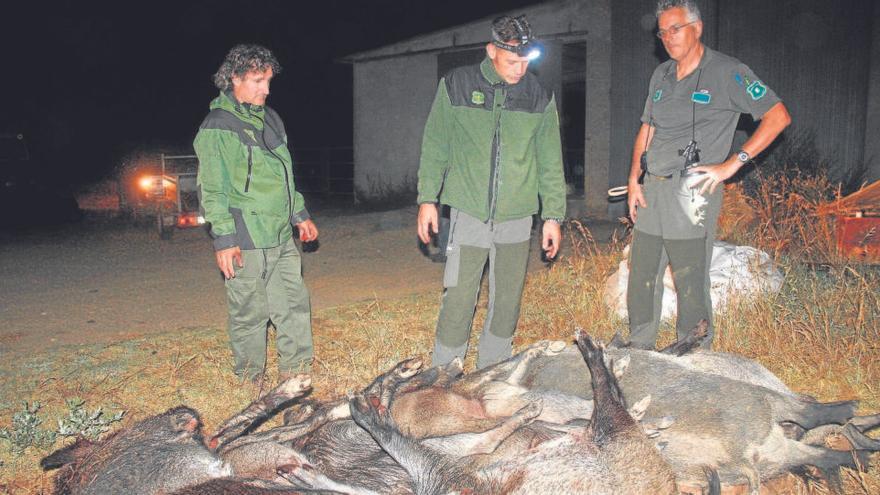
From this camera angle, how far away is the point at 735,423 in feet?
9.32

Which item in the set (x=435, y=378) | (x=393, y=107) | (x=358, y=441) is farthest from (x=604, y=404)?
(x=393, y=107)

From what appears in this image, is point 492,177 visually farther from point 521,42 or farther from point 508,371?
point 508,371

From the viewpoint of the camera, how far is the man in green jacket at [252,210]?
4059 mm

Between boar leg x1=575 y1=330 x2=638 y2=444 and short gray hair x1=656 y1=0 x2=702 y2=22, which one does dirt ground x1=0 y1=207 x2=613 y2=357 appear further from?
boar leg x1=575 y1=330 x2=638 y2=444

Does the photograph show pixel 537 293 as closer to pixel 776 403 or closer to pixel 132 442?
pixel 776 403

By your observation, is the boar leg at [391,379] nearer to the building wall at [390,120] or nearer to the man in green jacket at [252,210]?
the man in green jacket at [252,210]

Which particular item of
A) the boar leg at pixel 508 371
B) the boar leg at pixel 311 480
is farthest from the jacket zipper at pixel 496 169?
the boar leg at pixel 311 480

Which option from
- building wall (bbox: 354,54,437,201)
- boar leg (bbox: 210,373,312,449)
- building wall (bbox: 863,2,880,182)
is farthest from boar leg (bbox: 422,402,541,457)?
building wall (bbox: 354,54,437,201)

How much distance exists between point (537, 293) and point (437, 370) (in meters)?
3.16

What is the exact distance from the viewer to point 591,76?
12.8m

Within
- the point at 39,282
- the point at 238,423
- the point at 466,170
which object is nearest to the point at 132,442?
the point at 238,423

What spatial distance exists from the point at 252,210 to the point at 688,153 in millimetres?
2594

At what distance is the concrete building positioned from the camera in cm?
1032

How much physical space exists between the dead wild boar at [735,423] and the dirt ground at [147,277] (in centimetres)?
415
